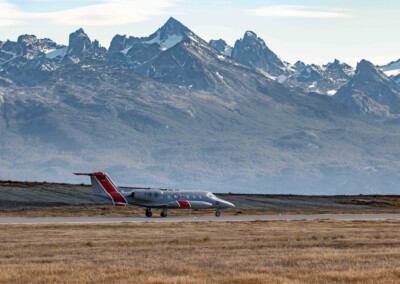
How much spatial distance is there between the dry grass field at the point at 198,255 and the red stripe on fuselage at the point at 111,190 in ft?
84.2

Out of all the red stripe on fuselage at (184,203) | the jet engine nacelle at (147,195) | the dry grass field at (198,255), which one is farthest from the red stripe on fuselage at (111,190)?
the dry grass field at (198,255)

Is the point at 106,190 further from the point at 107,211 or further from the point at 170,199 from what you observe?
the point at 170,199

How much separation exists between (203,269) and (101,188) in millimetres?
59854

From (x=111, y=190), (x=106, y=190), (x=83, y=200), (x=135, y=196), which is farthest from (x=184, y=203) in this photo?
(x=83, y=200)

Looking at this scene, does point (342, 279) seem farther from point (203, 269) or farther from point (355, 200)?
point (355, 200)

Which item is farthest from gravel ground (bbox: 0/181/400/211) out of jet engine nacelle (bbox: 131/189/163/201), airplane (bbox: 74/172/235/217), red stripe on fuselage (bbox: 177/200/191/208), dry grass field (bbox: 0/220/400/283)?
dry grass field (bbox: 0/220/400/283)

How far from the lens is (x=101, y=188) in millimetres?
95750

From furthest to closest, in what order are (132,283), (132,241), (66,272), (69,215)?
1. (69,215)
2. (132,241)
3. (66,272)
4. (132,283)

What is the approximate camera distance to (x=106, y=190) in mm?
95312

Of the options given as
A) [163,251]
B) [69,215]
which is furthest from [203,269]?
[69,215]

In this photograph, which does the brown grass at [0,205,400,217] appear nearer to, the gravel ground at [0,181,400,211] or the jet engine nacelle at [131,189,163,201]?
the jet engine nacelle at [131,189,163,201]

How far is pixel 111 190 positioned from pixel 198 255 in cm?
5254

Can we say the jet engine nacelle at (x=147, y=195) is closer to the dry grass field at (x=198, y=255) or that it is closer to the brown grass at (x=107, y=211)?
the brown grass at (x=107, y=211)

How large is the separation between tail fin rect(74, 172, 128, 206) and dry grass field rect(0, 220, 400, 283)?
25635 millimetres
